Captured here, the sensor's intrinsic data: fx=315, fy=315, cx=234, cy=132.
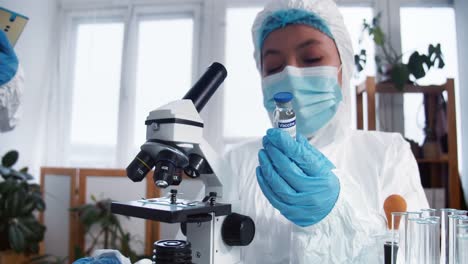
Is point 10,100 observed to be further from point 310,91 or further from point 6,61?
point 310,91

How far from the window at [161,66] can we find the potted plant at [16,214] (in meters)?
0.85

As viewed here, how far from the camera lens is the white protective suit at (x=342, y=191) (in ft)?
2.55

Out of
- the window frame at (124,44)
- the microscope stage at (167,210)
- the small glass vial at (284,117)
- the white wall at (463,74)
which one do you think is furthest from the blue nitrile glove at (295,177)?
the white wall at (463,74)

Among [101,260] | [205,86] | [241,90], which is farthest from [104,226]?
[205,86]

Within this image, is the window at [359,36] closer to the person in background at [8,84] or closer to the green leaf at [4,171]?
the person in background at [8,84]

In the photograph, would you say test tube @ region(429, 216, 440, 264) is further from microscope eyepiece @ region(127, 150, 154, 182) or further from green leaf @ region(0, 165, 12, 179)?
green leaf @ region(0, 165, 12, 179)

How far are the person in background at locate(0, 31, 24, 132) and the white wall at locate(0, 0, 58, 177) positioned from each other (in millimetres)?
659

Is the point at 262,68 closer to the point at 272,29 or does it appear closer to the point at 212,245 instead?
the point at 272,29

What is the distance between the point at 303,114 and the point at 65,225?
228cm

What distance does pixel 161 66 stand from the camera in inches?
104

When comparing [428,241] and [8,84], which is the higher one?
[8,84]

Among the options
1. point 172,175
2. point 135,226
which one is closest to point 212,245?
point 172,175

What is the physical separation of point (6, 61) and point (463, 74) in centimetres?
296

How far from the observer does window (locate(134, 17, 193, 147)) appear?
2.62 metres
